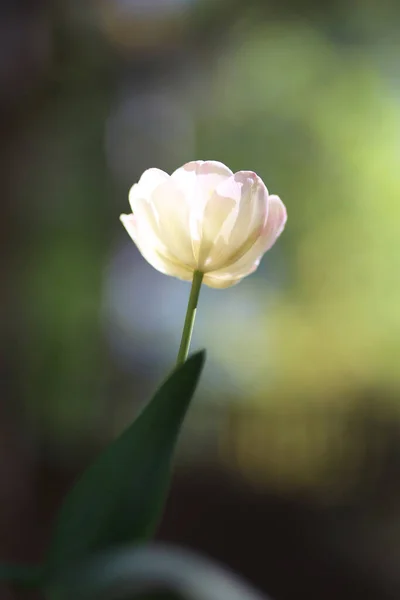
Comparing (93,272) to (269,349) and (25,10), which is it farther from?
(25,10)

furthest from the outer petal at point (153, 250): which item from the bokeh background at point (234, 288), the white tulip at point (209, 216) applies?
the bokeh background at point (234, 288)

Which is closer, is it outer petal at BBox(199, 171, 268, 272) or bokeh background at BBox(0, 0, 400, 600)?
outer petal at BBox(199, 171, 268, 272)

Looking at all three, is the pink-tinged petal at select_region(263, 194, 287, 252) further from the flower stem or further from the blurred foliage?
the blurred foliage

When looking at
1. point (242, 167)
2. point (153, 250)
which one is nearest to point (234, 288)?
point (242, 167)

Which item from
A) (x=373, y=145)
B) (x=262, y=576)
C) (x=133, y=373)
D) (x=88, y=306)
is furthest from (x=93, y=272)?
(x=262, y=576)

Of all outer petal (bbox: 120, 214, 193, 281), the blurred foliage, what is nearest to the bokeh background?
Answer: the blurred foliage

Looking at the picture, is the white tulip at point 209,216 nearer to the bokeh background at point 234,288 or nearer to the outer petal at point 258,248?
the outer petal at point 258,248

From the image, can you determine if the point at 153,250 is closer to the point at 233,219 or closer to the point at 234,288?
the point at 233,219

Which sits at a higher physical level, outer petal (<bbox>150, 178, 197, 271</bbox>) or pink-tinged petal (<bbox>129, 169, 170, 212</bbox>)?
pink-tinged petal (<bbox>129, 169, 170, 212</bbox>)
